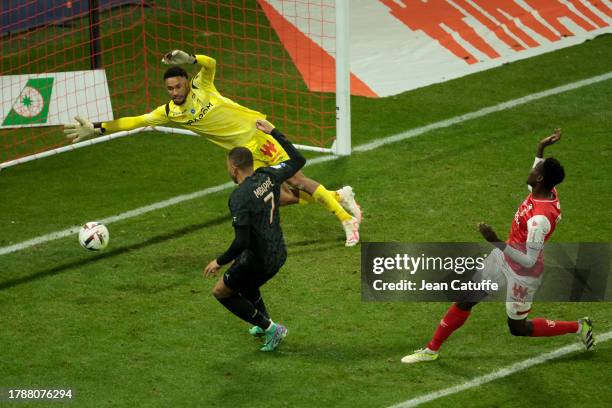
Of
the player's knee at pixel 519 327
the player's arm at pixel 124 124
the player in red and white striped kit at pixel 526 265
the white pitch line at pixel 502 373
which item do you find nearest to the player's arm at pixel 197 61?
the player's arm at pixel 124 124

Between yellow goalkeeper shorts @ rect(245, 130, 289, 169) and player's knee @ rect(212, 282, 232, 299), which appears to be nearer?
player's knee @ rect(212, 282, 232, 299)

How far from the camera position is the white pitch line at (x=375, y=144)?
1296 centimetres

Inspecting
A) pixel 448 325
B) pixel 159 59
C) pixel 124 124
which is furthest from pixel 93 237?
pixel 159 59

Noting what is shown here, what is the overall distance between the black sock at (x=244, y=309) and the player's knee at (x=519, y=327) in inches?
79.8

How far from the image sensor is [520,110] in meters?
16.3

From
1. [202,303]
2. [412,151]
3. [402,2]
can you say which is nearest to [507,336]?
[202,303]

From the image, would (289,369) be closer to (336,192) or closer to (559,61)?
(336,192)

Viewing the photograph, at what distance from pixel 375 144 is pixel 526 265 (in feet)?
21.1

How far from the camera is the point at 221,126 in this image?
42.0ft

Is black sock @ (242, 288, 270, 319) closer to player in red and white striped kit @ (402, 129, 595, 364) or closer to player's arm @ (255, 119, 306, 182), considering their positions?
player's arm @ (255, 119, 306, 182)

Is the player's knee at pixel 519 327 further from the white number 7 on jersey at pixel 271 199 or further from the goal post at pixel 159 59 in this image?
the goal post at pixel 159 59

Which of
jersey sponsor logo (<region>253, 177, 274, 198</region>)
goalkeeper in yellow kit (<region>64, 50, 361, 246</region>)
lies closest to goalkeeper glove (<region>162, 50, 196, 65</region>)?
goalkeeper in yellow kit (<region>64, 50, 361, 246</region>)

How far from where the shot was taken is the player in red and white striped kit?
915 centimetres

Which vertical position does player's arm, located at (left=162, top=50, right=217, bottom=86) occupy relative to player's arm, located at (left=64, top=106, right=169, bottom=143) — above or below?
above
